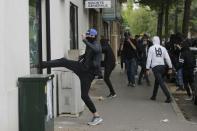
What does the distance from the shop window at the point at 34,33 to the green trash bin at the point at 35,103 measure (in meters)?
1.99

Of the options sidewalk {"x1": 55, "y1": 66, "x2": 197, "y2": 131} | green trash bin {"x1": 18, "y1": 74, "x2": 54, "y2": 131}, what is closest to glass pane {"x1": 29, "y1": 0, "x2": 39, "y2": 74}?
sidewalk {"x1": 55, "y1": 66, "x2": 197, "y2": 131}

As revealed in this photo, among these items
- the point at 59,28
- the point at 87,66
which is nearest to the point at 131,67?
the point at 59,28

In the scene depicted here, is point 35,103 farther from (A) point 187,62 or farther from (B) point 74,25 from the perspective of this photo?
(B) point 74,25

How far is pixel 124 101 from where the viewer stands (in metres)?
15.5

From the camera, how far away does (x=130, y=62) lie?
18953 millimetres

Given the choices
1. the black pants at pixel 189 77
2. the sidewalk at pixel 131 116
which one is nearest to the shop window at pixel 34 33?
the sidewalk at pixel 131 116

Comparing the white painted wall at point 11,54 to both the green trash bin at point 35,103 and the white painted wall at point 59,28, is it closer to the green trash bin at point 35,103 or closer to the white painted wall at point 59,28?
the green trash bin at point 35,103

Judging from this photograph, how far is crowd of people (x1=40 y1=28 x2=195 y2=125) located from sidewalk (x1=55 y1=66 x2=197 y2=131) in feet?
1.21

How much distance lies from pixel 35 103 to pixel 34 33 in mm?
2796

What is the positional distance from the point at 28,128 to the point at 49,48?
11.2 feet

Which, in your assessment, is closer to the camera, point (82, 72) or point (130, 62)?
point (82, 72)

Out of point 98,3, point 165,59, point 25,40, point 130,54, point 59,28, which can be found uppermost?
point 98,3

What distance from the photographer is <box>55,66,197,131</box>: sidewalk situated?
11.0 m

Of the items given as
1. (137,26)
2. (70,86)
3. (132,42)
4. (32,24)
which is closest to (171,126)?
(70,86)
